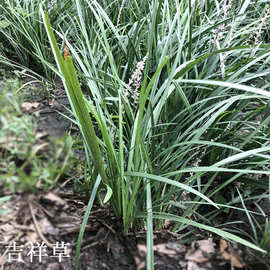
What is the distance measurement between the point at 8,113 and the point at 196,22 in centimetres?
136

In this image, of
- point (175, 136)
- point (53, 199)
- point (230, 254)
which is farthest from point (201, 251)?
point (53, 199)

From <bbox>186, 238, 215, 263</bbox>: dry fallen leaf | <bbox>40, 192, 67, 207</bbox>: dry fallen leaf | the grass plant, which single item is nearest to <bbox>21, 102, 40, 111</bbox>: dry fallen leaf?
the grass plant

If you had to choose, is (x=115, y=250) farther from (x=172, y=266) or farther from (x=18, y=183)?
(x=18, y=183)

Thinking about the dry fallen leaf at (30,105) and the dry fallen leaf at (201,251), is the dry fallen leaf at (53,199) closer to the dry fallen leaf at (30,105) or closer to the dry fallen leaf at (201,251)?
the dry fallen leaf at (201,251)

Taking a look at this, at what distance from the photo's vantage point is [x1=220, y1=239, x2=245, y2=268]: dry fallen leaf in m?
1.15

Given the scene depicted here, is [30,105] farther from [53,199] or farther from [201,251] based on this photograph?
[201,251]

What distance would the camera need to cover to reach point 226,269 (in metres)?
1.16

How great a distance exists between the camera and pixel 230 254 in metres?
1.18

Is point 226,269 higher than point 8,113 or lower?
lower

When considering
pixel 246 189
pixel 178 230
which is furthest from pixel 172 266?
pixel 246 189

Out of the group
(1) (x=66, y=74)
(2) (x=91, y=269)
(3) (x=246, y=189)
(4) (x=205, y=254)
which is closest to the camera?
(1) (x=66, y=74)

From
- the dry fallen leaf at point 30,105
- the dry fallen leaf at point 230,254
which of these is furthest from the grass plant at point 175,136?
the dry fallen leaf at point 30,105

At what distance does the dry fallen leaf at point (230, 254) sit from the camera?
1152 millimetres

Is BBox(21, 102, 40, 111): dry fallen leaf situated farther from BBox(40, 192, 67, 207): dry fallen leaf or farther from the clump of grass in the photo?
BBox(40, 192, 67, 207): dry fallen leaf
